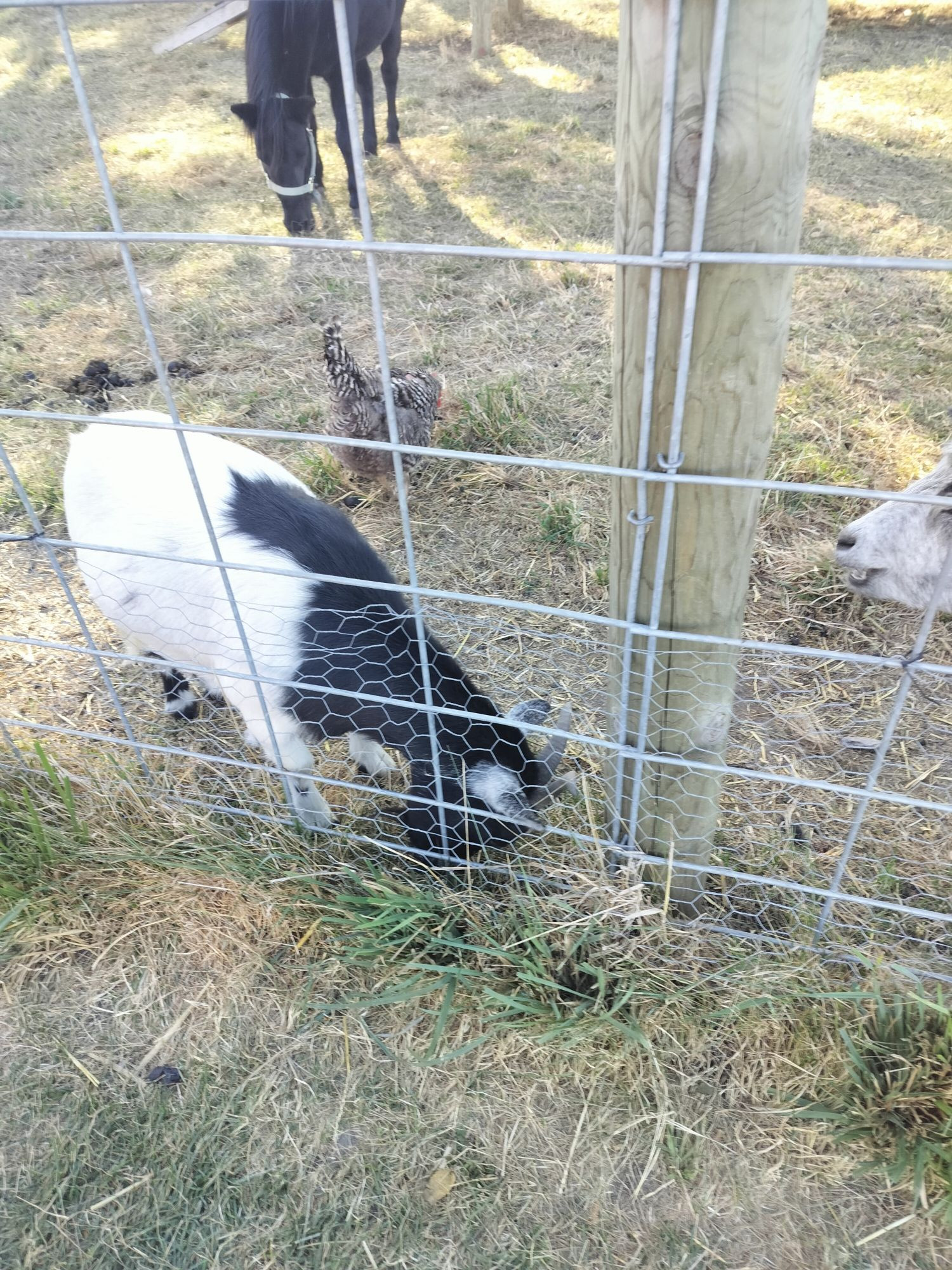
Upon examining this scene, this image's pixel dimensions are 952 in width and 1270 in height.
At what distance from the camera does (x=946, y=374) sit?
441 centimetres

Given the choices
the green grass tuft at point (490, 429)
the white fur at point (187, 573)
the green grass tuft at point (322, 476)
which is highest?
the white fur at point (187, 573)

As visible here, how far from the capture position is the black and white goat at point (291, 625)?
218 cm

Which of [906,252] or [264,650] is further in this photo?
[906,252]

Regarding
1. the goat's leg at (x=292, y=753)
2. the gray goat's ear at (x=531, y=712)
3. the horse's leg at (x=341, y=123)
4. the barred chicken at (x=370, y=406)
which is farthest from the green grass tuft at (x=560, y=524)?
the horse's leg at (x=341, y=123)

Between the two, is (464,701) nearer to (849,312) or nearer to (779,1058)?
(779,1058)

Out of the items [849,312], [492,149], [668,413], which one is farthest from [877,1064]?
[492,149]

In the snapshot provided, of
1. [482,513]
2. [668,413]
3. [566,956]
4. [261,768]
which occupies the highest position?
[668,413]

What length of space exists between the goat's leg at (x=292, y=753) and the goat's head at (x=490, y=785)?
13.7 inches

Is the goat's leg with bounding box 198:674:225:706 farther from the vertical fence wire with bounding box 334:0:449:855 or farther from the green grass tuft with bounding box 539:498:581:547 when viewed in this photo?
the green grass tuft with bounding box 539:498:581:547

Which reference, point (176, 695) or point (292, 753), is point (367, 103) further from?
point (292, 753)

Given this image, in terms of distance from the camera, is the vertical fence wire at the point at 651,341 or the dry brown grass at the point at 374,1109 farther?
the dry brown grass at the point at 374,1109

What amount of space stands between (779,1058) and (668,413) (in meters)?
1.50

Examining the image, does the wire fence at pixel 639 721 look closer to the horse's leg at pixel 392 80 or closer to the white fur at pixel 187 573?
the white fur at pixel 187 573

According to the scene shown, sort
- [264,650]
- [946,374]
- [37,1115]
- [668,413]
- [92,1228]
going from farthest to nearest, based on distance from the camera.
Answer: [946,374], [264,650], [37,1115], [92,1228], [668,413]
